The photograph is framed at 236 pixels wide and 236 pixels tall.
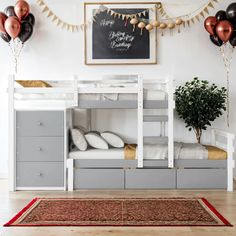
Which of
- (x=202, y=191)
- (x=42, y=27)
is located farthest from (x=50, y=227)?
(x=42, y=27)

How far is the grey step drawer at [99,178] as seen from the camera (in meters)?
4.19

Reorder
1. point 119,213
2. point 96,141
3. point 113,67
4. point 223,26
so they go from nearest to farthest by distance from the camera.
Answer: point 119,213
point 96,141
point 223,26
point 113,67

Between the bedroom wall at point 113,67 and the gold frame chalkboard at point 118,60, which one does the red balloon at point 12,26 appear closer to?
the bedroom wall at point 113,67

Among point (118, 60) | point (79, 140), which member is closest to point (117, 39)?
point (118, 60)

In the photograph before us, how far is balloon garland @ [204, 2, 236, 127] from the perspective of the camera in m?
4.43

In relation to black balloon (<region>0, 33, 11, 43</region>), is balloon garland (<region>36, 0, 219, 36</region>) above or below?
above

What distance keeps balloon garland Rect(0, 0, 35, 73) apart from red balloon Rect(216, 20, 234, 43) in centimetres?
200

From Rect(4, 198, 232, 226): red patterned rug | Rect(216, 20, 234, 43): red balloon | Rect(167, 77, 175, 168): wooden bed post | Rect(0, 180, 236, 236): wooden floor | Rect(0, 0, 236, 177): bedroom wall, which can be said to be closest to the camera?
Rect(0, 180, 236, 236): wooden floor

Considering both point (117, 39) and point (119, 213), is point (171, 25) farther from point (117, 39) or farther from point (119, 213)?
point (119, 213)

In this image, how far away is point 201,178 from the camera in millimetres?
4191

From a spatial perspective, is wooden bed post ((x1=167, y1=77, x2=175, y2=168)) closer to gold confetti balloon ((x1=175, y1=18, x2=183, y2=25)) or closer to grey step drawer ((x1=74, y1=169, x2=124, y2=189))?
grey step drawer ((x1=74, y1=169, x2=124, y2=189))

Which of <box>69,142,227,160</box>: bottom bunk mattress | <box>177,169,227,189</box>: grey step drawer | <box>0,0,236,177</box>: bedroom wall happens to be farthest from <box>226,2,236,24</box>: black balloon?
<box>177,169,227,189</box>: grey step drawer

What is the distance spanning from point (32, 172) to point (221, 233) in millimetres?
2058

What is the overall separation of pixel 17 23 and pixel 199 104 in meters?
2.07
